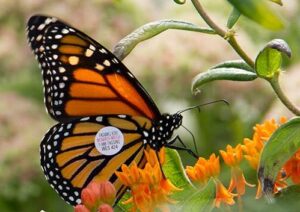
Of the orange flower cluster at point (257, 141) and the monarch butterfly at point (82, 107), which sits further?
the monarch butterfly at point (82, 107)

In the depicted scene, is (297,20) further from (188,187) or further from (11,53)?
(188,187)

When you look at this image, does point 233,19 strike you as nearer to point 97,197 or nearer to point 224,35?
point 224,35

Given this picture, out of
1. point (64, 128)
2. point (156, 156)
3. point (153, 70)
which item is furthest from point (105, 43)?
point (156, 156)

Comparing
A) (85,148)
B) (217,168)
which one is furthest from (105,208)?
(85,148)

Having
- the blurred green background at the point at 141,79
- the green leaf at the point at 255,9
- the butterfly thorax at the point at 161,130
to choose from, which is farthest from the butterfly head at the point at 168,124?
the blurred green background at the point at 141,79

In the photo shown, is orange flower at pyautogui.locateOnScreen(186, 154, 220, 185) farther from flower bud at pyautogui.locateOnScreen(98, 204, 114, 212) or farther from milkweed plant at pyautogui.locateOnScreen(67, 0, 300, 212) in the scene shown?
flower bud at pyautogui.locateOnScreen(98, 204, 114, 212)

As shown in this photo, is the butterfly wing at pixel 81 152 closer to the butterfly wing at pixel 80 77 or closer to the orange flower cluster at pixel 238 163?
the butterfly wing at pixel 80 77
